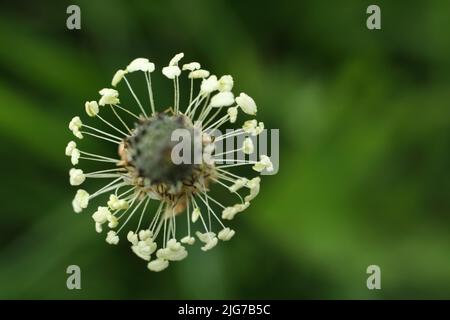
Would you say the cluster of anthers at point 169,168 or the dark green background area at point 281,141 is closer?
the cluster of anthers at point 169,168

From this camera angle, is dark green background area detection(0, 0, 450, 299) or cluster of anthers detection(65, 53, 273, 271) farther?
dark green background area detection(0, 0, 450, 299)

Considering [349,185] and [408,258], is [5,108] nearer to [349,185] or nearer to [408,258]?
[349,185]

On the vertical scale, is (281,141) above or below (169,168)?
above

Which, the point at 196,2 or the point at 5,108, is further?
the point at 196,2

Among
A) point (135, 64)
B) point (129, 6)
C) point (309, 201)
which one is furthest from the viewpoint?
point (129, 6)

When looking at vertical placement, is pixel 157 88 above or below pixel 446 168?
above

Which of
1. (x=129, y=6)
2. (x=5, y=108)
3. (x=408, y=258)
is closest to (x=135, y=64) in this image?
(x=5, y=108)

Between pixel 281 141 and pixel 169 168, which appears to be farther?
pixel 281 141

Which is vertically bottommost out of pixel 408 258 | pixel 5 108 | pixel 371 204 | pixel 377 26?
pixel 408 258
